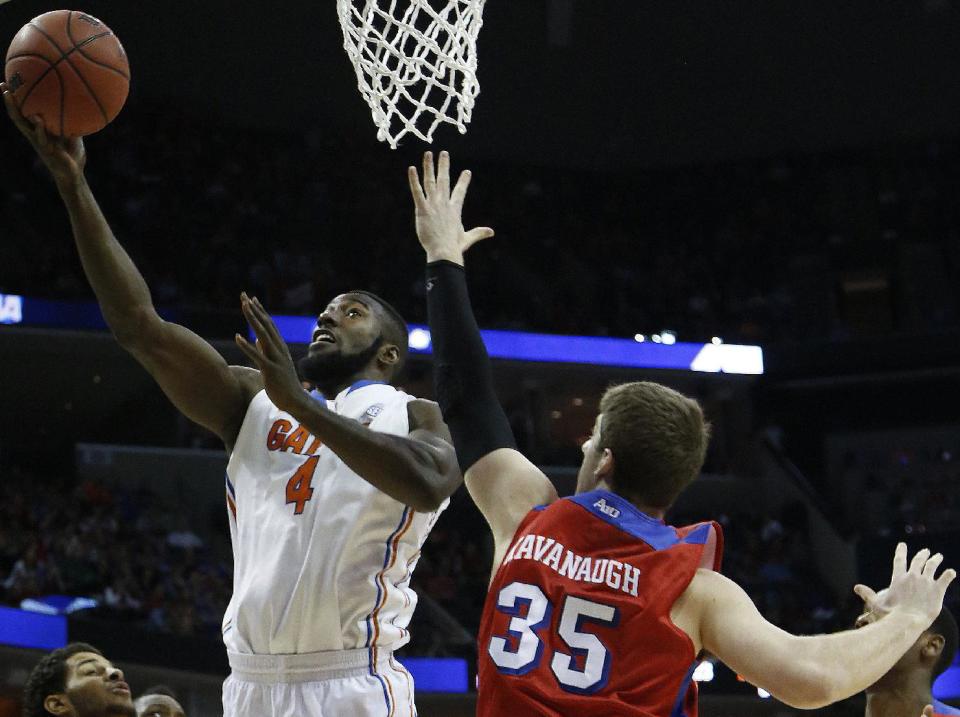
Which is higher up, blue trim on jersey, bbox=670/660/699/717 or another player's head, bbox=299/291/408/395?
another player's head, bbox=299/291/408/395

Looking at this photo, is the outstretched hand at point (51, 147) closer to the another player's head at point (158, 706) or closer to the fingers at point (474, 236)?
the fingers at point (474, 236)

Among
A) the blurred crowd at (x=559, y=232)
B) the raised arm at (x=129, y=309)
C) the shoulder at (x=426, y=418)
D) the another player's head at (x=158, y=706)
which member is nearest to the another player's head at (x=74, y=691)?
the another player's head at (x=158, y=706)

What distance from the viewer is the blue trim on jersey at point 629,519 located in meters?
2.05

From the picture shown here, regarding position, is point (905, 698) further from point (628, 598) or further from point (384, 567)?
point (628, 598)

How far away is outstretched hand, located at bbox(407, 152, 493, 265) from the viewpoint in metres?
2.43

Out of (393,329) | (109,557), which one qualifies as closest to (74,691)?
(393,329)

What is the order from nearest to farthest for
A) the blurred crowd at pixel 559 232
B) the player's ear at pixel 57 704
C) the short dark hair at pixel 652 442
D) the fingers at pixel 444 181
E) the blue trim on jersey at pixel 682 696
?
the blue trim on jersey at pixel 682 696, the short dark hair at pixel 652 442, the fingers at pixel 444 181, the player's ear at pixel 57 704, the blurred crowd at pixel 559 232

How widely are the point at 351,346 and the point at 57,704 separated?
1.63 m

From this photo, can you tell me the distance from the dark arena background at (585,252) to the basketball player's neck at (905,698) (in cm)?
881

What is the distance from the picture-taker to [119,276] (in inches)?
127

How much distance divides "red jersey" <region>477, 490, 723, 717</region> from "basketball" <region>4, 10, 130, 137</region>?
183cm

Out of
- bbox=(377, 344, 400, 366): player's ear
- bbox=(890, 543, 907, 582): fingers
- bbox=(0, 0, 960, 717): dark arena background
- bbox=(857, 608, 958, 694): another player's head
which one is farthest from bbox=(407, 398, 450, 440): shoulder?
bbox=(0, 0, 960, 717): dark arena background

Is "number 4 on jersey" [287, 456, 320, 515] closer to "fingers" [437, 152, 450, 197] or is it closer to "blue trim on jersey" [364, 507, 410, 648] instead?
"blue trim on jersey" [364, 507, 410, 648]

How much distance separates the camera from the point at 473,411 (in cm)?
227
